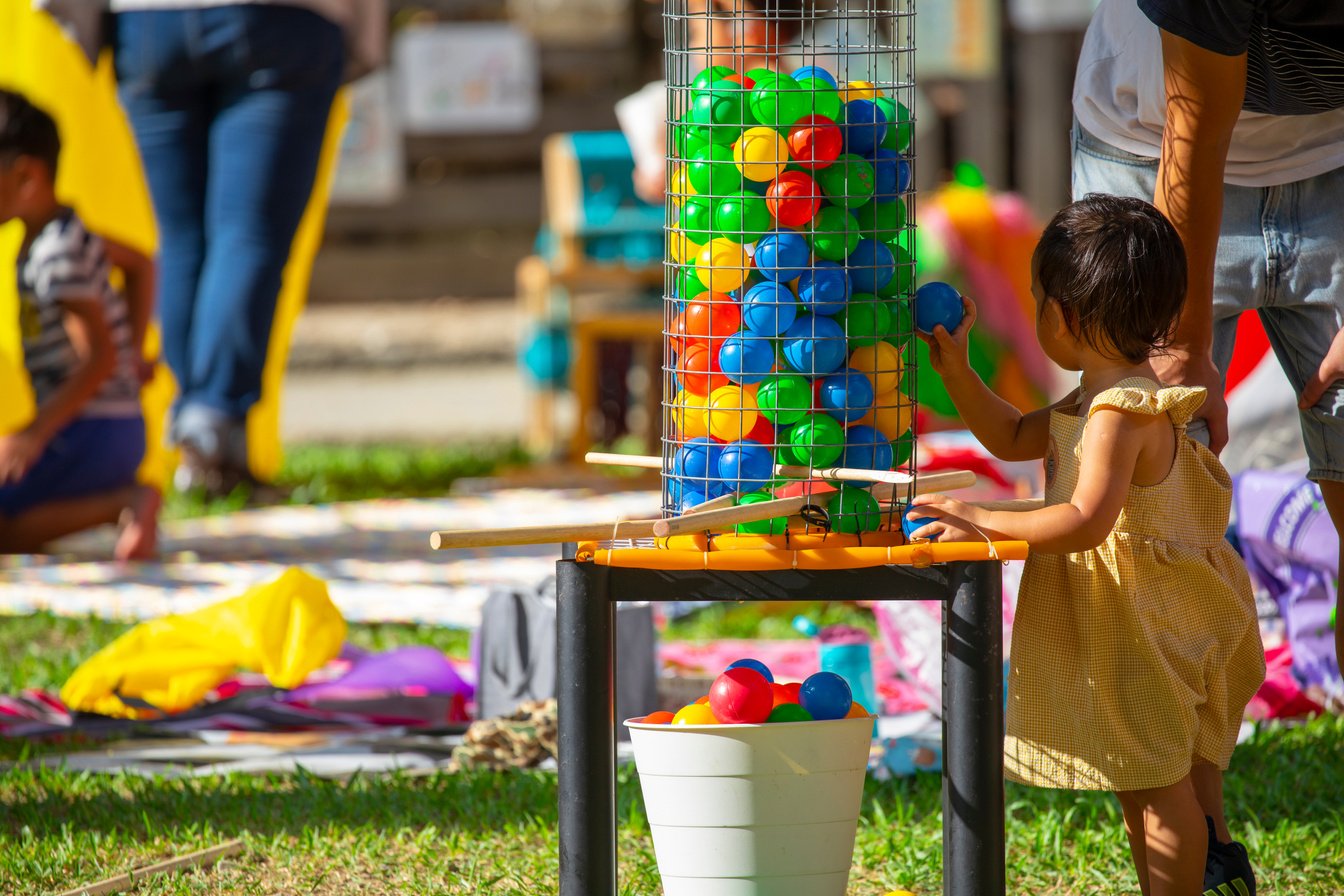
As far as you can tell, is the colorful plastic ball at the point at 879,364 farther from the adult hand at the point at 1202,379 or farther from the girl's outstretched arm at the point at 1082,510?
the adult hand at the point at 1202,379

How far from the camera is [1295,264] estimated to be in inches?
85.3

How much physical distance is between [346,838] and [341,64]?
344 cm

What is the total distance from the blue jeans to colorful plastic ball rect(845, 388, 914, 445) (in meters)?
3.47

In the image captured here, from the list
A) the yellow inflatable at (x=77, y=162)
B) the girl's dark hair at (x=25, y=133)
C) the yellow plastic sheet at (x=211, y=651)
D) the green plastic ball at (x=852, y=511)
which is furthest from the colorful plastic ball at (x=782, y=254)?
the yellow inflatable at (x=77, y=162)

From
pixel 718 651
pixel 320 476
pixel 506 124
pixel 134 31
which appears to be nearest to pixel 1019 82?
pixel 506 124

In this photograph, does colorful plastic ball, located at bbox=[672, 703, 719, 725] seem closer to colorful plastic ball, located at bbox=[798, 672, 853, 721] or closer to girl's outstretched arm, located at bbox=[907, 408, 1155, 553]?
colorful plastic ball, located at bbox=[798, 672, 853, 721]

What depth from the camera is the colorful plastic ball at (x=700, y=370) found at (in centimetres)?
191

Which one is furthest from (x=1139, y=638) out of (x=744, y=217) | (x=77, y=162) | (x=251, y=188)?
(x=77, y=162)

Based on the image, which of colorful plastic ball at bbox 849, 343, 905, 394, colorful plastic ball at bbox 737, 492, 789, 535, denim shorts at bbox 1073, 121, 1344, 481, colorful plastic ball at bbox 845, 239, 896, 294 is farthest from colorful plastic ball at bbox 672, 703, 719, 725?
denim shorts at bbox 1073, 121, 1344, 481

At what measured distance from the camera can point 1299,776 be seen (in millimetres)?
2451

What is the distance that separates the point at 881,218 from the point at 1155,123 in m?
0.48

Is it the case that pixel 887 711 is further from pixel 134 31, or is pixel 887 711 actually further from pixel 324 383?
pixel 324 383

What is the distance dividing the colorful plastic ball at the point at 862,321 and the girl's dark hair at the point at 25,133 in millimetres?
3199

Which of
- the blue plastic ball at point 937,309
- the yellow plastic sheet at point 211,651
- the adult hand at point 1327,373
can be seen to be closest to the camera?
the blue plastic ball at point 937,309
